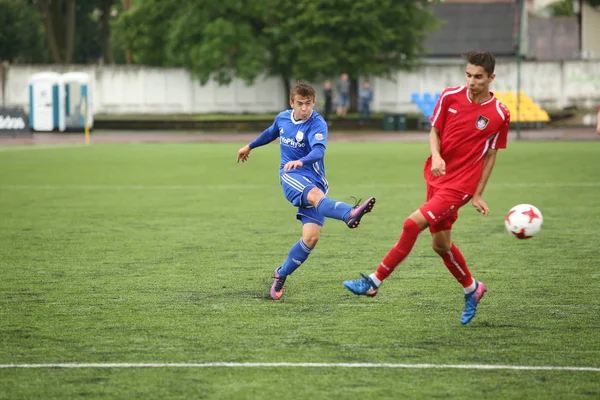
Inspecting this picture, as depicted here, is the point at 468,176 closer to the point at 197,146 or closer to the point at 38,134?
the point at 197,146

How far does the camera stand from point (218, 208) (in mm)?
15727

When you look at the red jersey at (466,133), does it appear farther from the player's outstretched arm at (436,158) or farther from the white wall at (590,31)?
the white wall at (590,31)

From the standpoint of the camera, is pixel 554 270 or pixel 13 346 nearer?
pixel 13 346

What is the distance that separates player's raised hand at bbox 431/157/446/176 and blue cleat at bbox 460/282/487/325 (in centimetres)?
102

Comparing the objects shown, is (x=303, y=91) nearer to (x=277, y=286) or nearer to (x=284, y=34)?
(x=277, y=286)

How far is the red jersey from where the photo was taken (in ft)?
24.0

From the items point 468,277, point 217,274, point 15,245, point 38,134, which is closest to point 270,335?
point 468,277

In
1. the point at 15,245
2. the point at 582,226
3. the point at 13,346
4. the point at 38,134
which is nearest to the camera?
the point at 13,346

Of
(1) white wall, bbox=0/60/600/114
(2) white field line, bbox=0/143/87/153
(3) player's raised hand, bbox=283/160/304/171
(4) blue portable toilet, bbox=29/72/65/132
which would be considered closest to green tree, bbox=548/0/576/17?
(1) white wall, bbox=0/60/600/114

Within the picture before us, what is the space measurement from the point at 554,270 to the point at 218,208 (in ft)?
22.6

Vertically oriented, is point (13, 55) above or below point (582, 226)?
above

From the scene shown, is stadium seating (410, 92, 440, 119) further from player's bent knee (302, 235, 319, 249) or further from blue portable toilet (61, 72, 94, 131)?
player's bent knee (302, 235, 319, 249)

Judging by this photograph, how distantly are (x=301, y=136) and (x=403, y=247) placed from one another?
1.45m

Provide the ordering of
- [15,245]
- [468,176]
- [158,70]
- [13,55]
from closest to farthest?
[468,176] < [15,245] < [158,70] < [13,55]
